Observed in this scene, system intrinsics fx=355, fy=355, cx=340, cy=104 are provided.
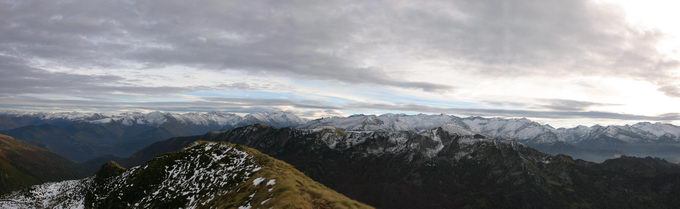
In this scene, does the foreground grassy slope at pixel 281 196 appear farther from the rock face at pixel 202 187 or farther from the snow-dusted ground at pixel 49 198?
the snow-dusted ground at pixel 49 198

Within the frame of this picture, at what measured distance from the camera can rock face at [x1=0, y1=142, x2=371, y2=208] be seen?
4944 cm

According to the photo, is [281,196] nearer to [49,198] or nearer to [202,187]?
[202,187]

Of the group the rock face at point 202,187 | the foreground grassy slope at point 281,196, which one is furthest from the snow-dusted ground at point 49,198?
the foreground grassy slope at point 281,196

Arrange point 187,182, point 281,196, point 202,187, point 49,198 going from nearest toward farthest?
point 281,196 < point 202,187 < point 187,182 < point 49,198

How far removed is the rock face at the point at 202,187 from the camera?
49.4 metres

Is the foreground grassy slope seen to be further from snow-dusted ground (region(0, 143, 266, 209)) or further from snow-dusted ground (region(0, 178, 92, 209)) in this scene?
snow-dusted ground (region(0, 178, 92, 209))

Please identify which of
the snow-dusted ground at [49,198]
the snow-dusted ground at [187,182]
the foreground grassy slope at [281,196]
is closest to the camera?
the foreground grassy slope at [281,196]

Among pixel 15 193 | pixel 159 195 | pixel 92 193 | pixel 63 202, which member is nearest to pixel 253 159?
pixel 159 195


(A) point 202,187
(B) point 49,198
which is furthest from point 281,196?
(B) point 49,198

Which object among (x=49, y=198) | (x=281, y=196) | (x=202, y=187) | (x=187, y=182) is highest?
(x=281, y=196)

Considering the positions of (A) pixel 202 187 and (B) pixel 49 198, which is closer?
(A) pixel 202 187

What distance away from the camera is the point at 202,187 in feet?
243

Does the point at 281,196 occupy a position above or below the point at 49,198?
above

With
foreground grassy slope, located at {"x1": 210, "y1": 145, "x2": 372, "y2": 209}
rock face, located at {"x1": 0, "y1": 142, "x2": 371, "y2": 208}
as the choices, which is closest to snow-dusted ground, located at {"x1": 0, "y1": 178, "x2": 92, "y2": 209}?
rock face, located at {"x1": 0, "y1": 142, "x2": 371, "y2": 208}
